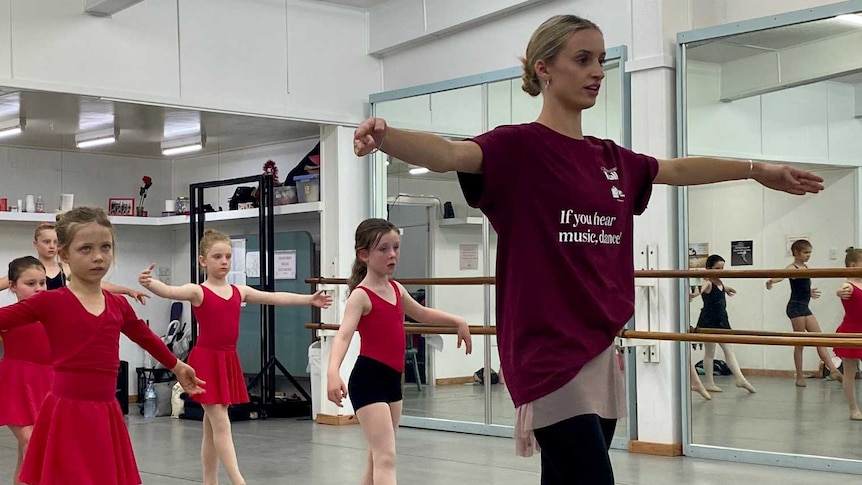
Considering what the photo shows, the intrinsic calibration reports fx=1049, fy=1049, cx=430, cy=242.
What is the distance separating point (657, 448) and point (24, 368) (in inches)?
163

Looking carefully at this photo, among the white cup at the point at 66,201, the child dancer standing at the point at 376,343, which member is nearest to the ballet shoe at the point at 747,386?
the child dancer standing at the point at 376,343

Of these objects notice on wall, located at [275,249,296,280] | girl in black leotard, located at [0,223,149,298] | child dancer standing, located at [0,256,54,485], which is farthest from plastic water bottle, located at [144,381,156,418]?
child dancer standing, located at [0,256,54,485]

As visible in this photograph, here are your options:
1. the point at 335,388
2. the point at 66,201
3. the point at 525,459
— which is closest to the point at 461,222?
the point at 525,459

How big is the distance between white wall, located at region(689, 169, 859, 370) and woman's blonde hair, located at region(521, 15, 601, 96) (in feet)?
14.3

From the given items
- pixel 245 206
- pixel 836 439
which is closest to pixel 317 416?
pixel 245 206

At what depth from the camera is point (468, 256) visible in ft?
28.4

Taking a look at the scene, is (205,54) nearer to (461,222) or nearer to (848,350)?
(461,222)

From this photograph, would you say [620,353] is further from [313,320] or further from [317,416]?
[313,320]

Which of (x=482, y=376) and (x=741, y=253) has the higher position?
(x=741, y=253)

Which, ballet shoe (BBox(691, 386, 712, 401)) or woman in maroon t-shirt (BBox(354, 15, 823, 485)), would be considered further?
ballet shoe (BBox(691, 386, 712, 401))

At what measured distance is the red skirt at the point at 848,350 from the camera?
19.9ft

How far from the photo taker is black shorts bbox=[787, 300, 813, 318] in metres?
6.54

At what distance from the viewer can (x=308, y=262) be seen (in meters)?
10.6

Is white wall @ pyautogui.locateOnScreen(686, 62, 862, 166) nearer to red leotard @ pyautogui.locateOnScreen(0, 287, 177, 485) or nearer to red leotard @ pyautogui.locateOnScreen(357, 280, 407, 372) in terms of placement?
red leotard @ pyautogui.locateOnScreen(357, 280, 407, 372)
